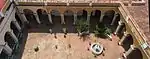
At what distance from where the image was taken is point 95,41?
126ft

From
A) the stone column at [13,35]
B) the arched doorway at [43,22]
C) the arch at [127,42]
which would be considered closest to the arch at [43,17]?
the arched doorway at [43,22]

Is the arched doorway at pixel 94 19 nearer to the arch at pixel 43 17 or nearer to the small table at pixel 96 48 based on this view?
the small table at pixel 96 48

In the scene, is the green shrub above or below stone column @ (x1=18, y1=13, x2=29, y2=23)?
below

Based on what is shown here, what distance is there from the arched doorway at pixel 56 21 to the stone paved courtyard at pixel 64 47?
3.63 feet

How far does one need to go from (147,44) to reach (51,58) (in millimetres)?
15919

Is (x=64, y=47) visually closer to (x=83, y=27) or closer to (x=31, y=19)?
(x=83, y=27)

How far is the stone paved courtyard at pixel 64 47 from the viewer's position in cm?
3659

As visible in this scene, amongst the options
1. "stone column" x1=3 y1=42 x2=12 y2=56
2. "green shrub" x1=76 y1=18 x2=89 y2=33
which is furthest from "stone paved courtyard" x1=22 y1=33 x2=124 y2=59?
"stone column" x1=3 y1=42 x2=12 y2=56

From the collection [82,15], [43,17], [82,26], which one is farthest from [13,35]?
[82,15]

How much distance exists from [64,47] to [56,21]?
604 centimetres

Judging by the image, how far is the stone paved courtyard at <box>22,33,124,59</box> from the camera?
36.6 m

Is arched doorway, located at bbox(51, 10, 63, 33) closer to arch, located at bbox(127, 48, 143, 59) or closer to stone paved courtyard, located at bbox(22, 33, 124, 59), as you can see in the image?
stone paved courtyard, located at bbox(22, 33, 124, 59)

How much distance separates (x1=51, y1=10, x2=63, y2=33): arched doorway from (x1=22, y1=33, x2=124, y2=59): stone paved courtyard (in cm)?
111

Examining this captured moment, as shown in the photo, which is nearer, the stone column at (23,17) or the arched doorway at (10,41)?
the arched doorway at (10,41)
